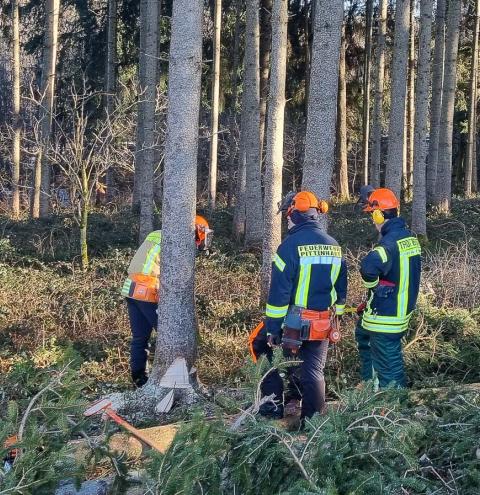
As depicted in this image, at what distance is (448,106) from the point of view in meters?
17.3

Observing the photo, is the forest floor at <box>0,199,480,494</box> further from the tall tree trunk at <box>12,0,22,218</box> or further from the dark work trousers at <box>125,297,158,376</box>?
the tall tree trunk at <box>12,0,22,218</box>

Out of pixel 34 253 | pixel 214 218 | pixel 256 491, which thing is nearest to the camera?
pixel 256 491

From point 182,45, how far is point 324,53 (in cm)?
170

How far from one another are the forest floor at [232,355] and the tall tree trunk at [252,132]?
2.75ft

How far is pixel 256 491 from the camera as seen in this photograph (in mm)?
3500

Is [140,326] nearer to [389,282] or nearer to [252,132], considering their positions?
[389,282]

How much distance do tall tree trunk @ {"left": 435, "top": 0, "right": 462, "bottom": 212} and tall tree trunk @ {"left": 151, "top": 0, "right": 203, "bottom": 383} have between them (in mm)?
12002

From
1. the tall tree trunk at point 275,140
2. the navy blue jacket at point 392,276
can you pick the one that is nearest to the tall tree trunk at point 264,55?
the tall tree trunk at point 275,140

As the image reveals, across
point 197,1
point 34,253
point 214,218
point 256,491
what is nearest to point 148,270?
point 197,1

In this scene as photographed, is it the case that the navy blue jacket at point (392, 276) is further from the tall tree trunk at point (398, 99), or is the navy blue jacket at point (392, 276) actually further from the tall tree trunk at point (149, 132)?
the tall tree trunk at point (149, 132)

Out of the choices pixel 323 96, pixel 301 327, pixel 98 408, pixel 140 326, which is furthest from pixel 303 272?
pixel 323 96

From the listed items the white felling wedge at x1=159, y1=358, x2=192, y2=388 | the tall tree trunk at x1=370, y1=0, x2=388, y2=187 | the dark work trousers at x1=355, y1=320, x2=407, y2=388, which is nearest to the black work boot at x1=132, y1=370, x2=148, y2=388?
the white felling wedge at x1=159, y1=358, x2=192, y2=388

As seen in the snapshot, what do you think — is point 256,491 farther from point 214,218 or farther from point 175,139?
point 214,218

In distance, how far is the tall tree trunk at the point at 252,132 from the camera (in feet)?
43.2
